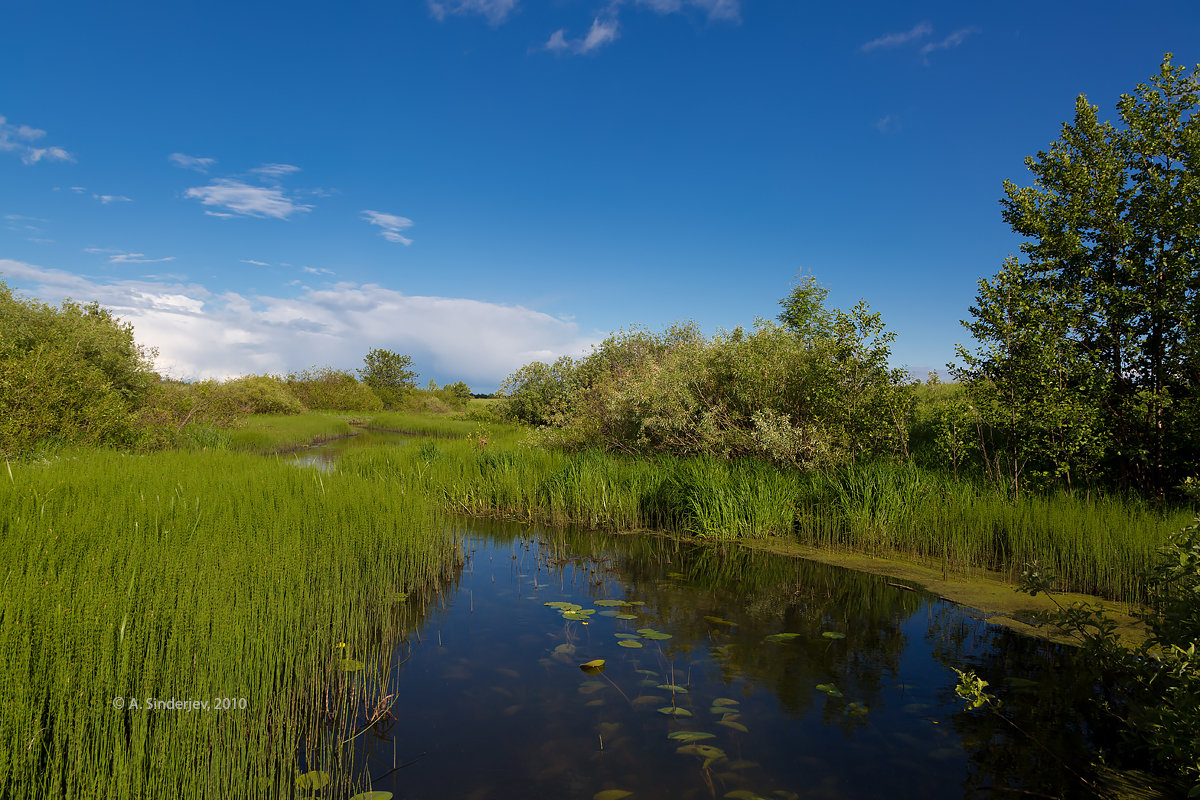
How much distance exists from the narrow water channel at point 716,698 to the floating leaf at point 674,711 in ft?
0.05

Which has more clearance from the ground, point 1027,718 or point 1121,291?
point 1121,291

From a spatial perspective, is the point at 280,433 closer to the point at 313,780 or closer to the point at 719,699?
the point at 313,780

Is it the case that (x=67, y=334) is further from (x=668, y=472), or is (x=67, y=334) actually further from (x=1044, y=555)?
(x=1044, y=555)

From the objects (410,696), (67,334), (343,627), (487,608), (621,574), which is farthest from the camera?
(67,334)

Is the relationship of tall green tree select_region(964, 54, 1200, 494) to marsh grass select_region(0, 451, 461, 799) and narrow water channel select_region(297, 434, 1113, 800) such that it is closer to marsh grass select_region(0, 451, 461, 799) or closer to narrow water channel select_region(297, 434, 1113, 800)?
narrow water channel select_region(297, 434, 1113, 800)

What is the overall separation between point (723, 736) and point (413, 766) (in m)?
2.48

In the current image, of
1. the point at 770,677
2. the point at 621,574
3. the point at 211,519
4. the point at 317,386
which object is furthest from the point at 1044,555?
the point at 317,386

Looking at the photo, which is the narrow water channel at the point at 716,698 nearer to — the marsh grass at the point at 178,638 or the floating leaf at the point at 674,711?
the floating leaf at the point at 674,711

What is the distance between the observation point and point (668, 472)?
1275cm

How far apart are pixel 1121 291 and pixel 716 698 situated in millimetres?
10618

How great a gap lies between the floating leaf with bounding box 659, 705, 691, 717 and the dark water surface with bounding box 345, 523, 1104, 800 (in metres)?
0.02

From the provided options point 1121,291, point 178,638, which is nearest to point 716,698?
point 178,638

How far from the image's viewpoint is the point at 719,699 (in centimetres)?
523

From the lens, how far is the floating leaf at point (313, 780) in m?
3.72
